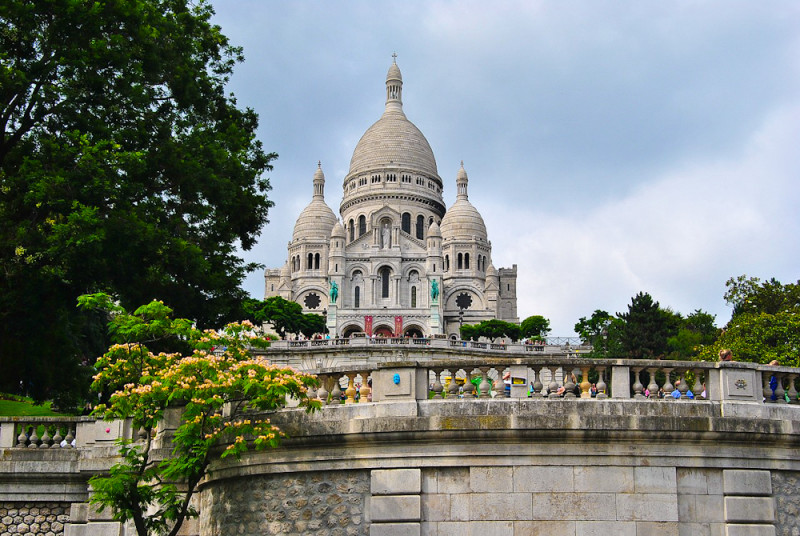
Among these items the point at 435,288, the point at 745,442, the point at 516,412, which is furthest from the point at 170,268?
the point at 435,288

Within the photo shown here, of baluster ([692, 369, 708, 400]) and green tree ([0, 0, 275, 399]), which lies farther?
green tree ([0, 0, 275, 399])

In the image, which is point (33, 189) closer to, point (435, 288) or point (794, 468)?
point (794, 468)

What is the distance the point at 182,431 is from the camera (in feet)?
45.8

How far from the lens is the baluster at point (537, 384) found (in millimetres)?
13266

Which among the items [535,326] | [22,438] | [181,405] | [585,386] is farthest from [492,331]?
[585,386]

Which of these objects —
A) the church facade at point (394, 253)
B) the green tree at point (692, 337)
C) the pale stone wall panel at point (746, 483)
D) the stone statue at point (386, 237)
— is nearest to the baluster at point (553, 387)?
the pale stone wall panel at point (746, 483)

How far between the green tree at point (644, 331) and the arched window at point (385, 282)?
56.7m

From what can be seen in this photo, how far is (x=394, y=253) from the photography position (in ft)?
409

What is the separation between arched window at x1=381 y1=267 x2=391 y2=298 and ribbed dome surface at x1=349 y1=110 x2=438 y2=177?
2008 centimetres

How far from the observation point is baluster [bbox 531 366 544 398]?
13.3m

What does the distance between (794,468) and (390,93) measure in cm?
14292

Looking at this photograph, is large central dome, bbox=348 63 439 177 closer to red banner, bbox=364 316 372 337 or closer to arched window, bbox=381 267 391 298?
arched window, bbox=381 267 391 298

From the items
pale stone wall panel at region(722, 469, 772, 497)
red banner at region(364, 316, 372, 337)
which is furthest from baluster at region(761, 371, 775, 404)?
red banner at region(364, 316, 372, 337)

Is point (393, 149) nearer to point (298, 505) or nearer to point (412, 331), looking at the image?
point (412, 331)
